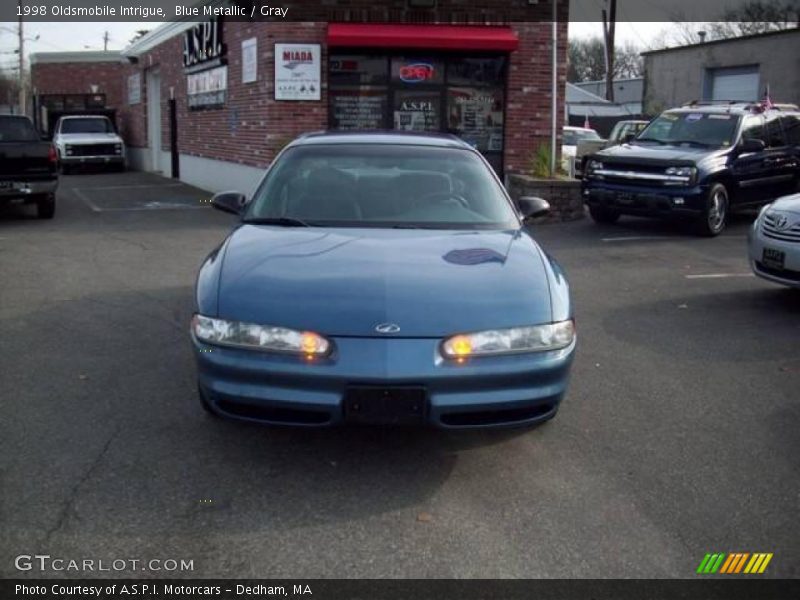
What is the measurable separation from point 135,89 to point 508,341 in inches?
1132

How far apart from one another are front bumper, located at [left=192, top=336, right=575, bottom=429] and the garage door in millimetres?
29291

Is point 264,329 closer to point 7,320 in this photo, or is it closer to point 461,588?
point 461,588

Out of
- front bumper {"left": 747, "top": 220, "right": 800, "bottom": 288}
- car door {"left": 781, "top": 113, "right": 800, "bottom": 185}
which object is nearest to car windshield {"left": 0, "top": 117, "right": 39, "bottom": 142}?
front bumper {"left": 747, "top": 220, "right": 800, "bottom": 288}

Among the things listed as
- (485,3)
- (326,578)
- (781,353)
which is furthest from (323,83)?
(326,578)

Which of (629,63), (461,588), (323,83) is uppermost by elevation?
(629,63)

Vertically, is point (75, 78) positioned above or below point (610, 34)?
below

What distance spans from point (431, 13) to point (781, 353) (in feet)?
34.5

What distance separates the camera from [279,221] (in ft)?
16.6

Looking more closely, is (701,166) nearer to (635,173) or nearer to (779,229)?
(635,173)

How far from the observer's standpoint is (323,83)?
15.2m

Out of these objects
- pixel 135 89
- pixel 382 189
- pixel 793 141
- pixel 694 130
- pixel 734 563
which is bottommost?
pixel 734 563

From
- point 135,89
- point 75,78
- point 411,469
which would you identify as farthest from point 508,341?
point 75,78

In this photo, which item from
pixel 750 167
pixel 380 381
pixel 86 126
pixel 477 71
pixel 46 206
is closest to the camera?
pixel 380 381

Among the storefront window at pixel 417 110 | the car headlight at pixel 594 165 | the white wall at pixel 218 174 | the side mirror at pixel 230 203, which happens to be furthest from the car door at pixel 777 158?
the side mirror at pixel 230 203
